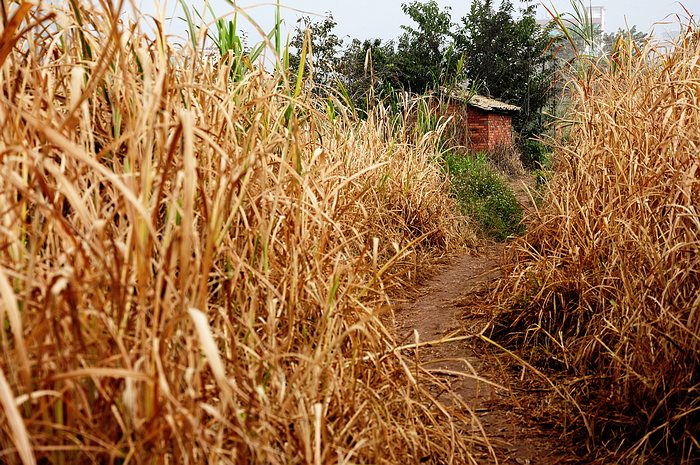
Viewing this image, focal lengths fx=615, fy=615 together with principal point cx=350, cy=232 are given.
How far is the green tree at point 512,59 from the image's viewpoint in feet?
69.3

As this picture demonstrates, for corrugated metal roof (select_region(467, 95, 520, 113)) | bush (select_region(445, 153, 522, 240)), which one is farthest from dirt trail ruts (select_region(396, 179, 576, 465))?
corrugated metal roof (select_region(467, 95, 520, 113))

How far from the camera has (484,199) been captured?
7.48 meters

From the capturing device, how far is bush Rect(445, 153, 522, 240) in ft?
22.1

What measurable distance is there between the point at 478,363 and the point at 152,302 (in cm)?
208

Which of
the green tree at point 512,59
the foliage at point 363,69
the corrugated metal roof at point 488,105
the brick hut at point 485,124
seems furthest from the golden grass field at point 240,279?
the green tree at point 512,59

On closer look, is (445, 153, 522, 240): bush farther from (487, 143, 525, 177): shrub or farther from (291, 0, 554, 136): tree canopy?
(291, 0, 554, 136): tree canopy

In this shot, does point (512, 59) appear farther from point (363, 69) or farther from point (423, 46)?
point (363, 69)

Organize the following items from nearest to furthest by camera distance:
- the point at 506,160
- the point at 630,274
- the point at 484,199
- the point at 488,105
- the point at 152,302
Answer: the point at 152,302, the point at 630,274, the point at 484,199, the point at 506,160, the point at 488,105

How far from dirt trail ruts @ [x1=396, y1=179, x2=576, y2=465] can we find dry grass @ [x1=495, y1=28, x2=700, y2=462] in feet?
0.54

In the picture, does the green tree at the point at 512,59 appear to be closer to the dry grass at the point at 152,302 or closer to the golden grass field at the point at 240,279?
the golden grass field at the point at 240,279

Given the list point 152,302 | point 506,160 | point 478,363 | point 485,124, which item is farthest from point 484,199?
point 485,124

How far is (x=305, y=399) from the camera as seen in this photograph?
1359 millimetres

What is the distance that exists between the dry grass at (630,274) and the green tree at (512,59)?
59.3ft

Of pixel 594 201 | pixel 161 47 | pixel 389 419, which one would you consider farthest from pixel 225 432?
pixel 594 201
